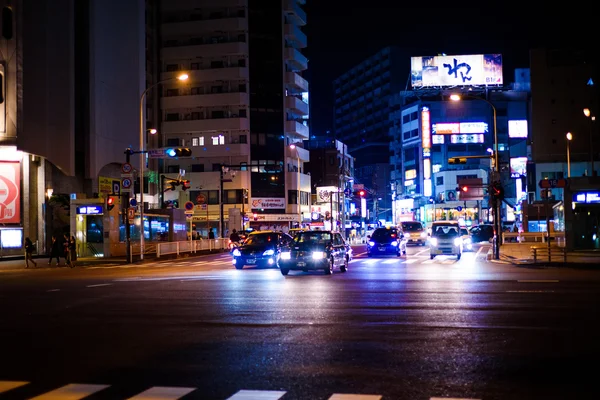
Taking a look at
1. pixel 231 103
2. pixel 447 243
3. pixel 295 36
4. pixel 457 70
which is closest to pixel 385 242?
pixel 447 243

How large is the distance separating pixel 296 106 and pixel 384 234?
160 feet

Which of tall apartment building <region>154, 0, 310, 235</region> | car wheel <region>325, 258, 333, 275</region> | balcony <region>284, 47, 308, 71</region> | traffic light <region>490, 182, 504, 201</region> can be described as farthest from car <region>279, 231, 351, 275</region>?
balcony <region>284, 47, 308, 71</region>

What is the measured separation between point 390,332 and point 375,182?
140 meters

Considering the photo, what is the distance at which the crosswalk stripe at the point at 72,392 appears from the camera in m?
7.45

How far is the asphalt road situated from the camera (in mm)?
7680

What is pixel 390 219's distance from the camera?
516 ft

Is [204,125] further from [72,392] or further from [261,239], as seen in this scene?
[72,392]

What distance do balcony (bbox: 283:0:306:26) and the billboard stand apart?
27.9 metres

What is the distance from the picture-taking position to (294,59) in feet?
285

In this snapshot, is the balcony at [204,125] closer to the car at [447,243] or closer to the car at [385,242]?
the car at [385,242]

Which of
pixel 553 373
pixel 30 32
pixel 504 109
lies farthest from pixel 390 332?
pixel 504 109

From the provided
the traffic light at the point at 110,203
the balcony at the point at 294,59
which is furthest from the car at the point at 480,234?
the traffic light at the point at 110,203

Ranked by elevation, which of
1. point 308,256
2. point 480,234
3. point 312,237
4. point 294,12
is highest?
point 294,12

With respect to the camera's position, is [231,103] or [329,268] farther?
[231,103]
